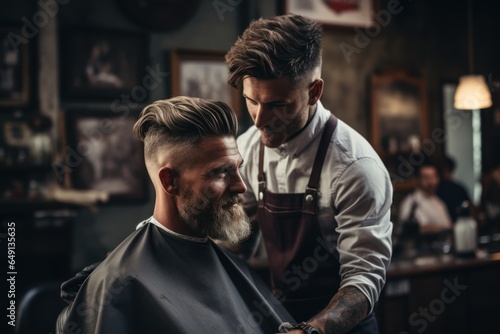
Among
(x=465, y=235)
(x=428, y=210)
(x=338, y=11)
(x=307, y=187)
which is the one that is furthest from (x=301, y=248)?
(x=338, y=11)

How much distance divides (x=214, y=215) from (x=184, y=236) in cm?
12

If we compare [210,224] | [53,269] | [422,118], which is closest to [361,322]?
[210,224]

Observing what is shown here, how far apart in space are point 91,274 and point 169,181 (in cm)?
32

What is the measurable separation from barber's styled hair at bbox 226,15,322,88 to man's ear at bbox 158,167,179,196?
14.9 inches

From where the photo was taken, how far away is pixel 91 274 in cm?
152

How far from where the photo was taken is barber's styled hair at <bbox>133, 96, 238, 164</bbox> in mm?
1602

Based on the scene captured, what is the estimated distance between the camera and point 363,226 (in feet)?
6.01

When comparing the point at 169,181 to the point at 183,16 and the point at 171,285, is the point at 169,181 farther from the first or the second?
the point at 183,16

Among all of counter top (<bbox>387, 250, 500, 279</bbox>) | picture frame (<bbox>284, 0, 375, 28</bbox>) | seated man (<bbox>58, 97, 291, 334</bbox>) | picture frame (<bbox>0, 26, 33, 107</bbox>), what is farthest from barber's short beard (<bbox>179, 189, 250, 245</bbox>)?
picture frame (<bbox>284, 0, 375, 28</bbox>)

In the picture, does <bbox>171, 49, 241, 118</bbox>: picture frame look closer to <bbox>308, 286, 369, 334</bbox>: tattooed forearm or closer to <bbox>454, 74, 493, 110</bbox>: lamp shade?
<bbox>454, 74, 493, 110</bbox>: lamp shade

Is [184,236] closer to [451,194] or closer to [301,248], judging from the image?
[301,248]

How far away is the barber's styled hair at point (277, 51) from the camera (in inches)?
67.7

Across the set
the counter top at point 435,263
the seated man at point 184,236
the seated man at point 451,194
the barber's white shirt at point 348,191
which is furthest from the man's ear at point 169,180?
the seated man at point 451,194

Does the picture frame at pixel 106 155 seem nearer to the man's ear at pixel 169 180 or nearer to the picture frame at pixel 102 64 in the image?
the picture frame at pixel 102 64
